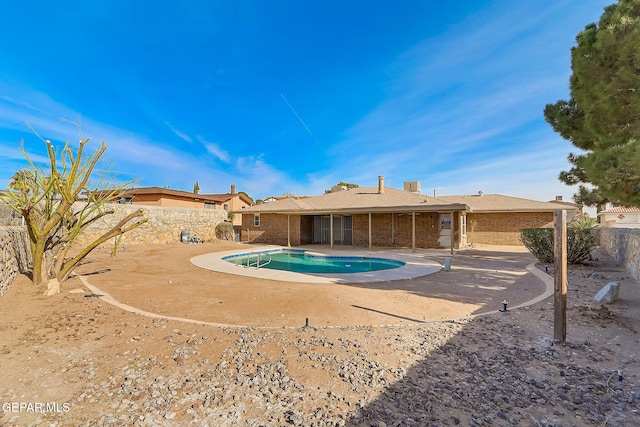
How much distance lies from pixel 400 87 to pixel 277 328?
44.5ft

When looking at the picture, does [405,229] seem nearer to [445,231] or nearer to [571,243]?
[445,231]

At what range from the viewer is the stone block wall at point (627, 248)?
7.90 m

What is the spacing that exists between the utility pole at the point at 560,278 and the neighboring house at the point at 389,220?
10624 mm

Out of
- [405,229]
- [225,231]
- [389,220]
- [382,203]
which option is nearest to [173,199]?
[225,231]

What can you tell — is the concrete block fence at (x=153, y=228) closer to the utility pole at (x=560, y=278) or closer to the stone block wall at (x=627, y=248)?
the utility pole at (x=560, y=278)

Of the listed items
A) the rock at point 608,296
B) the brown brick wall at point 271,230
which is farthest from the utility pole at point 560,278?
the brown brick wall at point 271,230

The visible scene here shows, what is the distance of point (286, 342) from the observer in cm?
385

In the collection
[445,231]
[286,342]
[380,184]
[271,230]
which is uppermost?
[380,184]

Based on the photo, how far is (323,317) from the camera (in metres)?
5.06

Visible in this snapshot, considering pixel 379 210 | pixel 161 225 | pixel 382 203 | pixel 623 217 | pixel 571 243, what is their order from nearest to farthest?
pixel 571 243 < pixel 379 210 < pixel 382 203 < pixel 161 225 < pixel 623 217

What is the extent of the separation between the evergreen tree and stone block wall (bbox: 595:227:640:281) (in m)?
2.64

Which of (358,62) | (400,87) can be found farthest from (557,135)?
(358,62)

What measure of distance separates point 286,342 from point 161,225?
1777cm

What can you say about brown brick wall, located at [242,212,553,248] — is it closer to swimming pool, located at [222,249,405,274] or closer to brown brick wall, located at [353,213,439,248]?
brown brick wall, located at [353,213,439,248]
